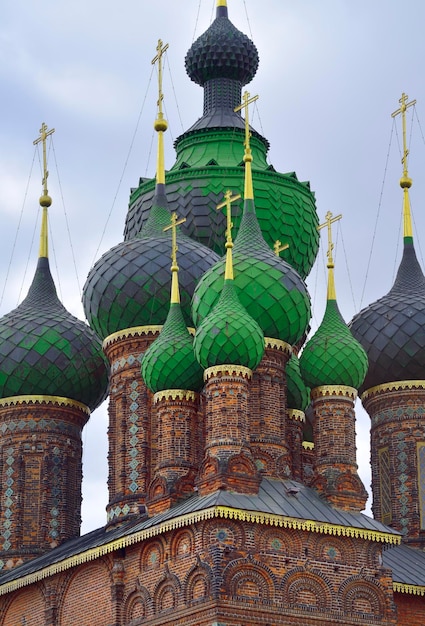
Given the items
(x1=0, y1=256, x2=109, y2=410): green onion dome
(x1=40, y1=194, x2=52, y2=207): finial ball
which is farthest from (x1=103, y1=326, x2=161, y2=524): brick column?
(x1=40, y1=194, x2=52, y2=207): finial ball

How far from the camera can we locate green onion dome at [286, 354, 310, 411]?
3091 cm

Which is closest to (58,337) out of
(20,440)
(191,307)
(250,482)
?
(20,440)

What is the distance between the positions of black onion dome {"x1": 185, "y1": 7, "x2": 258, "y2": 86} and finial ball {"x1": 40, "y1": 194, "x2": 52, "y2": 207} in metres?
3.48

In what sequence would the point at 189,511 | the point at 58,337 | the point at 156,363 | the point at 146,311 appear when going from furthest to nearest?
the point at 58,337 → the point at 146,311 → the point at 156,363 → the point at 189,511

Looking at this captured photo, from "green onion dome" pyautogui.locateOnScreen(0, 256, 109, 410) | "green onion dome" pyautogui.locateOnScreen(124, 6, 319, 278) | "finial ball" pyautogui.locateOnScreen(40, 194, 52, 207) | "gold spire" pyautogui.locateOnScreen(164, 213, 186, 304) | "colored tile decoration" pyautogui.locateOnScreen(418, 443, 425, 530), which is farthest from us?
"finial ball" pyautogui.locateOnScreen(40, 194, 52, 207)

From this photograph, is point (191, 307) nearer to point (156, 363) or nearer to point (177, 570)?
point (156, 363)

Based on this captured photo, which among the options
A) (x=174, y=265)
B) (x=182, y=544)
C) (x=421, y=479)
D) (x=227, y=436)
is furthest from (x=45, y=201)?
(x=182, y=544)

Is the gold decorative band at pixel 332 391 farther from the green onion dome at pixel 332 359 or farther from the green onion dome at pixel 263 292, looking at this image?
the green onion dome at pixel 263 292

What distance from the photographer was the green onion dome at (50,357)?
33906 mm

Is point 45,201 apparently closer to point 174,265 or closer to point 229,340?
point 174,265

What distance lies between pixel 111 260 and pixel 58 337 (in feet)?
7.61

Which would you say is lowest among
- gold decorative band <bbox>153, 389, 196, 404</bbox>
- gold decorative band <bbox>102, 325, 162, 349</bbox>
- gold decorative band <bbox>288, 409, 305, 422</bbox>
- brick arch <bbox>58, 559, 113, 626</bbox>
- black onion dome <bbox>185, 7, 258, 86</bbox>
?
brick arch <bbox>58, 559, 113, 626</bbox>

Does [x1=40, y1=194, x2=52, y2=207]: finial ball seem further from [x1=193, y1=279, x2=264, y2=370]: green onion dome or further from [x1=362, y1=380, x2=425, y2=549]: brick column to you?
[x1=193, y1=279, x2=264, y2=370]: green onion dome

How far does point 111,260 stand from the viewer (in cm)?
3247
